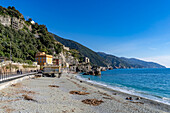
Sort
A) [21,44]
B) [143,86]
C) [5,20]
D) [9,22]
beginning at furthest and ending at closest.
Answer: [9,22] < [5,20] < [21,44] < [143,86]

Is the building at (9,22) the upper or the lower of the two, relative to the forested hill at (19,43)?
upper

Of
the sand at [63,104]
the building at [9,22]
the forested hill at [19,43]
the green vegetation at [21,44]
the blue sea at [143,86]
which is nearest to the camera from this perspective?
the sand at [63,104]

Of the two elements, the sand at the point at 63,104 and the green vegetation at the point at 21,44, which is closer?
the sand at the point at 63,104

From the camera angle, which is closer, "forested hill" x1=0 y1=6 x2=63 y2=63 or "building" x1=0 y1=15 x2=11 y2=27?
"forested hill" x1=0 y1=6 x2=63 y2=63

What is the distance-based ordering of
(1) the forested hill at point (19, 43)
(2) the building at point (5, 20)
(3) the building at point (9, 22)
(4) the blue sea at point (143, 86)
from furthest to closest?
(3) the building at point (9, 22)
(2) the building at point (5, 20)
(1) the forested hill at point (19, 43)
(4) the blue sea at point (143, 86)

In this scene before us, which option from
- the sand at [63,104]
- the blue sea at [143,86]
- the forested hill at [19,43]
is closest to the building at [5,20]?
the forested hill at [19,43]

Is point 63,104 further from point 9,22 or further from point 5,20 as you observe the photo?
point 9,22

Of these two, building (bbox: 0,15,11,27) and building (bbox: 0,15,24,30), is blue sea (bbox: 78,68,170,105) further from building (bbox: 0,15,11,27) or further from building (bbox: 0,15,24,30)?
building (bbox: 0,15,24,30)

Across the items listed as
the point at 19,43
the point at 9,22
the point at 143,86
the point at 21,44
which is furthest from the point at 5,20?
the point at 143,86

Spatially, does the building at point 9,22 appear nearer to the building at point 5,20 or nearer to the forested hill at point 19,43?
the building at point 5,20

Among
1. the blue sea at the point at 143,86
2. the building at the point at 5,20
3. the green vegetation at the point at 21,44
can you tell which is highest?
the building at the point at 5,20

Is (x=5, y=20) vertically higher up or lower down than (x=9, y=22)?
lower down

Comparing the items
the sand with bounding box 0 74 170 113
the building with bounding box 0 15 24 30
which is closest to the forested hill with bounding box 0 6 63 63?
the building with bounding box 0 15 24 30

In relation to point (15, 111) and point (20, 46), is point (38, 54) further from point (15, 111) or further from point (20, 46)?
point (15, 111)
